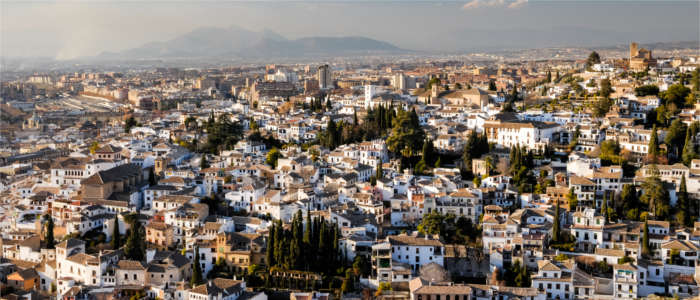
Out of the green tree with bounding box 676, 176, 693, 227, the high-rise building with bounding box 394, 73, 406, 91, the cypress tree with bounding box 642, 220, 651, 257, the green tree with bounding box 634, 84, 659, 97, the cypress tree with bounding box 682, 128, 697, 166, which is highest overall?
the green tree with bounding box 634, 84, 659, 97

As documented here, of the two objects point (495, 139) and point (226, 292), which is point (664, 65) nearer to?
point (495, 139)

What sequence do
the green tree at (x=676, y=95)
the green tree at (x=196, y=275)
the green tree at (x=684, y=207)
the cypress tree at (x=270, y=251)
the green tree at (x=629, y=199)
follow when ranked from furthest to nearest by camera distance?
the green tree at (x=676, y=95)
the green tree at (x=629, y=199)
the green tree at (x=684, y=207)
the cypress tree at (x=270, y=251)
the green tree at (x=196, y=275)

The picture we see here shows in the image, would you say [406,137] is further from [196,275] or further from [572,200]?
[196,275]

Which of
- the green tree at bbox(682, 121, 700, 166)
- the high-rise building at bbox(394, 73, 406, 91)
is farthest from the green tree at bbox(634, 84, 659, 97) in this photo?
the high-rise building at bbox(394, 73, 406, 91)

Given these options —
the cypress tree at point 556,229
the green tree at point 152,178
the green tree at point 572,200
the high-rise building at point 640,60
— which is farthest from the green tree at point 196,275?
the high-rise building at point 640,60

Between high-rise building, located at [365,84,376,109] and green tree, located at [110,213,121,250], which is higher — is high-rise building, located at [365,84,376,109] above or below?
above

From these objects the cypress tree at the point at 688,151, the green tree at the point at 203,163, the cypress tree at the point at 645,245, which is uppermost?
the cypress tree at the point at 688,151

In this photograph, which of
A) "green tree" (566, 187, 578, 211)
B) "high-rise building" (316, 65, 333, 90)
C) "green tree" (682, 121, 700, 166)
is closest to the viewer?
"green tree" (566, 187, 578, 211)

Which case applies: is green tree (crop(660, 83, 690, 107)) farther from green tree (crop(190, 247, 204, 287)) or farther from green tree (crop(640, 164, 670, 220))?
green tree (crop(190, 247, 204, 287))

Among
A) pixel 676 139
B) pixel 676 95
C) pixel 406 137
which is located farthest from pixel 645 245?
pixel 676 95

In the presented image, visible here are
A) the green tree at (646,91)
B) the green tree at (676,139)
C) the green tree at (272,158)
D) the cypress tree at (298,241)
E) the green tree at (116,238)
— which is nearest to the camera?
the cypress tree at (298,241)

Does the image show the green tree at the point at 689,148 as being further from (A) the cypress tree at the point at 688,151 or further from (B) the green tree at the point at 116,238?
(B) the green tree at the point at 116,238
